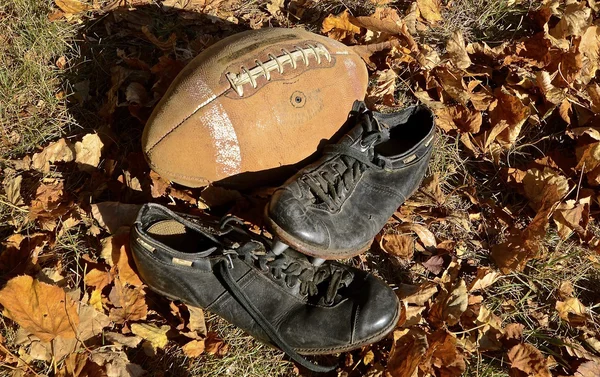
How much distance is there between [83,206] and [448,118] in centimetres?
174

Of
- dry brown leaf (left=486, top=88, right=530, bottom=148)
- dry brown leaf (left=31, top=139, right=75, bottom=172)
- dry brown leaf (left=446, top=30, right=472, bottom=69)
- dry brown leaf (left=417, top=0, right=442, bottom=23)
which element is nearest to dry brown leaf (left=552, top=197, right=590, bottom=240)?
dry brown leaf (left=486, top=88, right=530, bottom=148)

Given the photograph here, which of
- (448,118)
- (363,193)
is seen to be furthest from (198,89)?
(448,118)

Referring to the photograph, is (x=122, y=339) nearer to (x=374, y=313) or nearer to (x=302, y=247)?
(x=302, y=247)

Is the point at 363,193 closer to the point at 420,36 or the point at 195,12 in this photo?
the point at 420,36

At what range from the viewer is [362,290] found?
211cm

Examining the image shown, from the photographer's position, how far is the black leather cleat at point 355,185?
2.01m

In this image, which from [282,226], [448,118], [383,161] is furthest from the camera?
[448,118]

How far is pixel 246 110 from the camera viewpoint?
2098mm

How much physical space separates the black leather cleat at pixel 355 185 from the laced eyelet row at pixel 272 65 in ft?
0.96

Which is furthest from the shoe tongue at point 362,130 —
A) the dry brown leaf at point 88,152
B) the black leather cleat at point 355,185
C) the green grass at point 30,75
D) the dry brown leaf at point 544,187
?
the green grass at point 30,75

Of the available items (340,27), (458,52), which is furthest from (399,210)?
(340,27)

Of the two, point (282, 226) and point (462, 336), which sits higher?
point (282, 226)

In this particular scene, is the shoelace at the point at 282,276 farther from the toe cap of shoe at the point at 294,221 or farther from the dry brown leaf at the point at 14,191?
the dry brown leaf at the point at 14,191

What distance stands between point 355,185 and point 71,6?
180 cm
